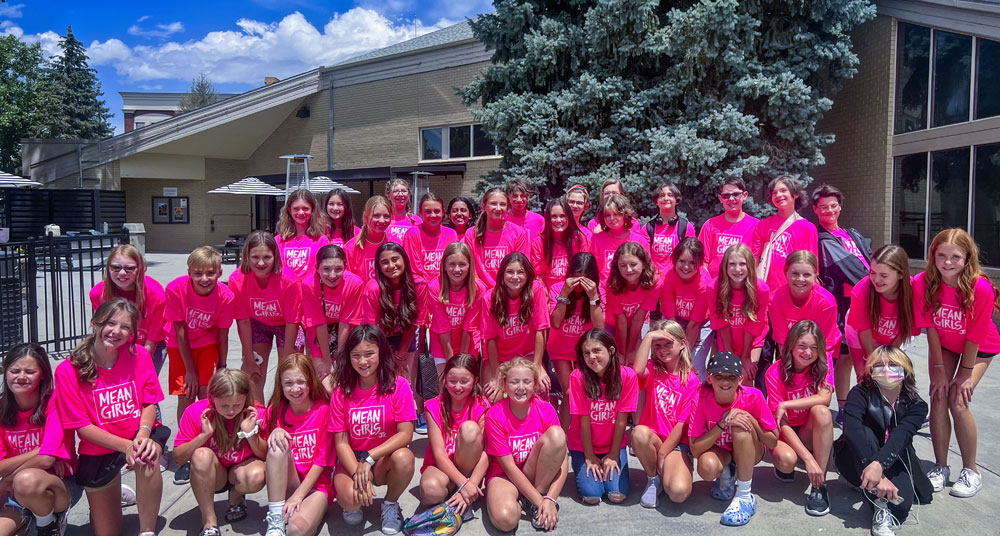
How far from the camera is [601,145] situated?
9922 millimetres

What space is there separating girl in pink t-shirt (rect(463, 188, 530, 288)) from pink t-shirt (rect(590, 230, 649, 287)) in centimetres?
58

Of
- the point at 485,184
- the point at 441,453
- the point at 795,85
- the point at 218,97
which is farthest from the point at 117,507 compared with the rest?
the point at 218,97

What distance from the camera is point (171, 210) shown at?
2530 cm

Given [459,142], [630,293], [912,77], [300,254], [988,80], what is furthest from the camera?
[459,142]

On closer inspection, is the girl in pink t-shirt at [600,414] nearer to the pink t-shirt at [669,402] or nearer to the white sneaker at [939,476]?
the pink t-shirt at [669,402]

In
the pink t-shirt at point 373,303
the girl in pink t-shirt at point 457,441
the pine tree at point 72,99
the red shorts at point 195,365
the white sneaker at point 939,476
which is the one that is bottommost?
the white sneaker at point 939,476

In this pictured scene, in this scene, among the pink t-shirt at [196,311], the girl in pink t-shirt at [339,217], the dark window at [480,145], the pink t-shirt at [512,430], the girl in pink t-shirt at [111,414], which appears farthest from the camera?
the dark window at [480,145]

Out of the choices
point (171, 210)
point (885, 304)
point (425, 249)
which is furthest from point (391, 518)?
point (171, 210)

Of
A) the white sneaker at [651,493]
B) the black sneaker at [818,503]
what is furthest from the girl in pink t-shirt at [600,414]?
the black sneaker at [818,503]

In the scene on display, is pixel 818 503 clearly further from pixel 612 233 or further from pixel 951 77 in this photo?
pixel 951 77

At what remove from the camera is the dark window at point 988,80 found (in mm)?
9367

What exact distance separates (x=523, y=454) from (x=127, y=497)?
2350 millimetres

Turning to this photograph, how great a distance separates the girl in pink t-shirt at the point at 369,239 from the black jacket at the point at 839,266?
3.54m

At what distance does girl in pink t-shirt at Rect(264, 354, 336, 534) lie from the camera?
11.1 ft
